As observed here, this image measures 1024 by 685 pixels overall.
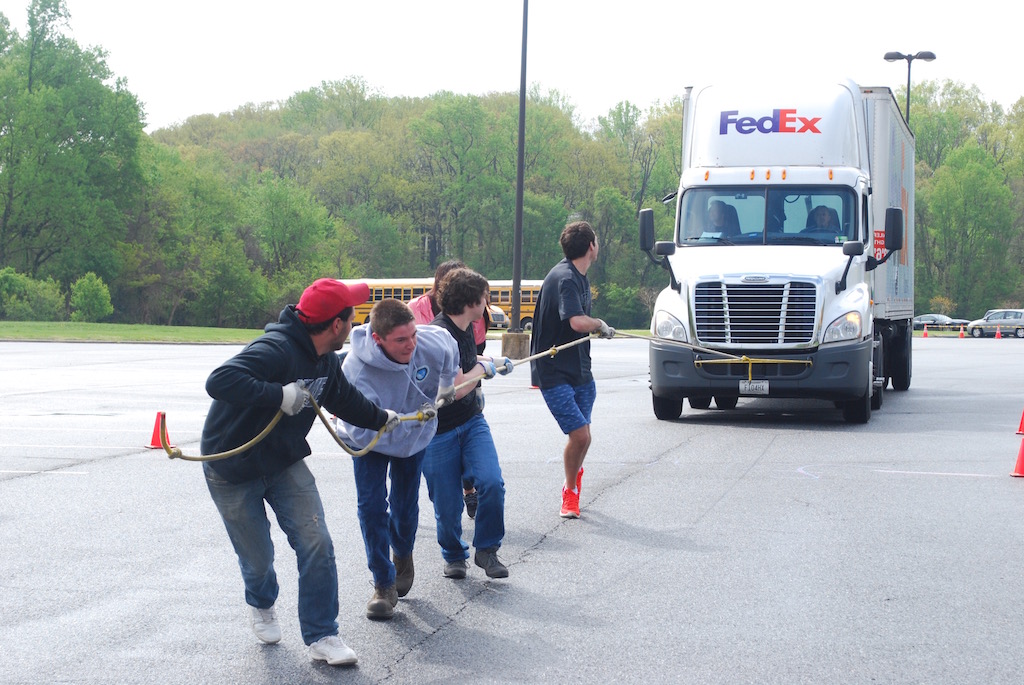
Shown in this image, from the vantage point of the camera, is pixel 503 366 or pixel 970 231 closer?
pixel 503 366

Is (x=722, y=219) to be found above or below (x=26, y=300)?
above

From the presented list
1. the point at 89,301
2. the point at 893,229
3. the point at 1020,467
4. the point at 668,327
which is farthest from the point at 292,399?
the point at 89,301

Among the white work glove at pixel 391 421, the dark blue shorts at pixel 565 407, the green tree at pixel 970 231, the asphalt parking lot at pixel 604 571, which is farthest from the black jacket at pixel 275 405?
the green tree at pixel 970 231

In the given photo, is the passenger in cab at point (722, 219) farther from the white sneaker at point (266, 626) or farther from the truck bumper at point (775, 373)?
the white sneaker at point (266, 626)

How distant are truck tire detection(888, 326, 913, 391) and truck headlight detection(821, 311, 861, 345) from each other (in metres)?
6.85

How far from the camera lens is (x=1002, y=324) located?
6494 cm

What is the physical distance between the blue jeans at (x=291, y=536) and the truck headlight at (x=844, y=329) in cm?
1003

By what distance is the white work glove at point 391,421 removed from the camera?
547 cm

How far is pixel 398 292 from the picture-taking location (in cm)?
6650

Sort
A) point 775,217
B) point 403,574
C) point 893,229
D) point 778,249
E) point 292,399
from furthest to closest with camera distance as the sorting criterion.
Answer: point 775,217
point 778,249
point 893,229
point 403,574
point 292,399

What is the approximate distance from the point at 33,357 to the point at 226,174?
65540mm

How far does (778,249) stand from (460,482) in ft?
30.9

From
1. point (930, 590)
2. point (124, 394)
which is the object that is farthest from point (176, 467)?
point (124, 394)

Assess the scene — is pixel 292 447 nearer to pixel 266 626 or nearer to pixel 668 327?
pixel 266 626
